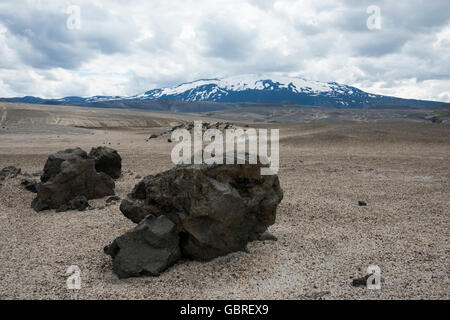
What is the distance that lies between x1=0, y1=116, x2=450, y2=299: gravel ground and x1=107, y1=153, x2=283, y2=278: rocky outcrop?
394mm

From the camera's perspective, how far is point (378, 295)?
254 inches

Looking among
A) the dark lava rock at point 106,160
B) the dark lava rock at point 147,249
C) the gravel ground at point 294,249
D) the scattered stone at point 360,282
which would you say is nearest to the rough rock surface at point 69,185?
the gravel ground at point 294,249

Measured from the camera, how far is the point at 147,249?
7820 millimetres

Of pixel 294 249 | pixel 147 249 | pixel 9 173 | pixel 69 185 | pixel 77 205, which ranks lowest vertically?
pixel 294 249

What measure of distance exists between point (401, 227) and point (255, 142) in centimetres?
2749

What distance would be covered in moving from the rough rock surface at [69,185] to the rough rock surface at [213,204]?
546cm

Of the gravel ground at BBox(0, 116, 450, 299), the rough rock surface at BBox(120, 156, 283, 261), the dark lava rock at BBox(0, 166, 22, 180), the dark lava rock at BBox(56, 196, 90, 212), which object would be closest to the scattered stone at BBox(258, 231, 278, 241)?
the gravel ground at BBox(0, 116, 450, 299)

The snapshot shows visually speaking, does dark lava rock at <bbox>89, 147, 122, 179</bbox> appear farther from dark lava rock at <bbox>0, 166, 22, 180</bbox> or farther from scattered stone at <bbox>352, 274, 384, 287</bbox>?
scattered stone at <bbox>352, 274, 384, 287</bbox>

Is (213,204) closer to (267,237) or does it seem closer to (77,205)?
(267,237)

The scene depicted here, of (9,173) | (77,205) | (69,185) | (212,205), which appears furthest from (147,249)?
(9,173)

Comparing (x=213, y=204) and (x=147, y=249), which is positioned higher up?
(x=213, y=204)

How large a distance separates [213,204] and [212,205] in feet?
0.10

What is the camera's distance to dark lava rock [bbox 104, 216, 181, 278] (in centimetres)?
754
